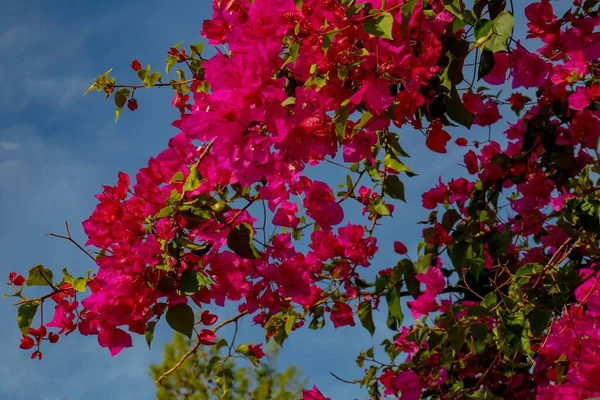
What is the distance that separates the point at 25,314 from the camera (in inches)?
71.4

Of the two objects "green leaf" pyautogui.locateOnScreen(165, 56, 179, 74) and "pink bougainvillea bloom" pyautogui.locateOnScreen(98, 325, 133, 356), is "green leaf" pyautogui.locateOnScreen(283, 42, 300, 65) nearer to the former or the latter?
"pink bougainvillea bloom" pyautogui.locateOnScreen(98, 325, 133, 356)

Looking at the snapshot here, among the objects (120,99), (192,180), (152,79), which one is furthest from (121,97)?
(192,180)

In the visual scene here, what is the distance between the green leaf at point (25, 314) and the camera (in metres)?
1.81

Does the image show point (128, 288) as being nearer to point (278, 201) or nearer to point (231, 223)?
point (231, 223)

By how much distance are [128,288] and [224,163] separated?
0.37 meters

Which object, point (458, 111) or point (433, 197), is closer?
point (458, 111)

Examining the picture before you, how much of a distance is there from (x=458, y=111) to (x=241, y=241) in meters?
0.60

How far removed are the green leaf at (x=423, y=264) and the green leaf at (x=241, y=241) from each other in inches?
32.2

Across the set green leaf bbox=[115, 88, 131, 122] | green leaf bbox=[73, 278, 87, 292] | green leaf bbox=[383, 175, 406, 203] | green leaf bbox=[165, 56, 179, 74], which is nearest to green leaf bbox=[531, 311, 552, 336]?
green leaf bbox=[383, 175, 406, 203]

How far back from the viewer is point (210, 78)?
5.11ft

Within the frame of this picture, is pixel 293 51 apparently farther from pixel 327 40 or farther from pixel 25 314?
pixel 25 314

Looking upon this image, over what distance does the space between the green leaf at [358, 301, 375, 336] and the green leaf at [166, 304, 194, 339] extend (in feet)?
3.08

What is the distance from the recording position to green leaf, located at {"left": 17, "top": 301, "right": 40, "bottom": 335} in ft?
5.93

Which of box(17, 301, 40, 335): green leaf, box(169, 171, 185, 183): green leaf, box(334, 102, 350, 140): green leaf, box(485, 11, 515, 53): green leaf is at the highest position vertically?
box(169, 171, 185, 183): green leaf
